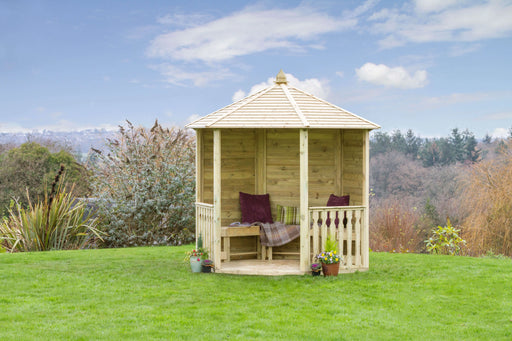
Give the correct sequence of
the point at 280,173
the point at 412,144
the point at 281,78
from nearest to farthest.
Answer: the point at 281,78, the point at 280,173, the point at 412,144

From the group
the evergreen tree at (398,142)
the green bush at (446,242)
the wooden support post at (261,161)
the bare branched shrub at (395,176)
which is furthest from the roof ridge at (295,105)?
the evergreen tree at (398,142)

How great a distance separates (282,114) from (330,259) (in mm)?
2193

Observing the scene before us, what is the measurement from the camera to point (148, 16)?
21.7 metres

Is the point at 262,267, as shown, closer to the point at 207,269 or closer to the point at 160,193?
the point at 207,269

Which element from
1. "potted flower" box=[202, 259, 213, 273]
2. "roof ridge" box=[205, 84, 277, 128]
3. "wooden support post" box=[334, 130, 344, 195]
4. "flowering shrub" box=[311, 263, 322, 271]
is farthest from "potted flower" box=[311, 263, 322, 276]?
"roof ridge" box=[205, 84, 277, 128]

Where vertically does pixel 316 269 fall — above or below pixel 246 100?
below

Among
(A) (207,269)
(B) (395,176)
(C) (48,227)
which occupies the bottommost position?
(A) (207,269)

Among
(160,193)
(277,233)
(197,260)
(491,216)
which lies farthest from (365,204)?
(491,216)

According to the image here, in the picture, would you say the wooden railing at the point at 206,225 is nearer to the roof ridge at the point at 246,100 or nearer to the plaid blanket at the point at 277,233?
the plaid blanket at the point at 277,233

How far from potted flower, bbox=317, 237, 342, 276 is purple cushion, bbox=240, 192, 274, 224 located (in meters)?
1.58

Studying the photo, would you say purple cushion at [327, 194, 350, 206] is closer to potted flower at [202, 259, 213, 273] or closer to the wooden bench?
the wooden bench

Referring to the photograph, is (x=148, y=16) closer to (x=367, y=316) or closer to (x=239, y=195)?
(x=239, y=195)

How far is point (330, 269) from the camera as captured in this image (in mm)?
8039

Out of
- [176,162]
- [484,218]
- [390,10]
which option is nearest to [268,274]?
[176,162]
